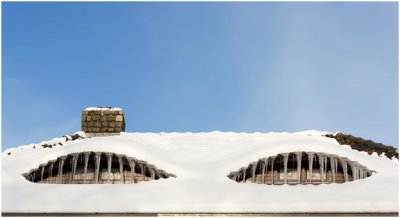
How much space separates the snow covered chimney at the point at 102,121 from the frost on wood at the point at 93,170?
430cm

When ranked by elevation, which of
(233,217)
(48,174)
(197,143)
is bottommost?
(233,217)

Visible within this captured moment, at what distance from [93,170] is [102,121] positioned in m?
4.77

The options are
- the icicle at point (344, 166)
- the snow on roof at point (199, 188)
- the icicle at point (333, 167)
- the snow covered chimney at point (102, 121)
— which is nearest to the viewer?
the snow on roof at point (199, 188)

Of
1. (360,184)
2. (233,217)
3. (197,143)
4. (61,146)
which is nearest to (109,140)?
(61,146)

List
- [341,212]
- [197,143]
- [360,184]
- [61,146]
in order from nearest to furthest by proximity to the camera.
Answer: [341,212] < [360,184] < [61,146] < [197,143]

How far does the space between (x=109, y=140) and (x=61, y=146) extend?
4.75 ft

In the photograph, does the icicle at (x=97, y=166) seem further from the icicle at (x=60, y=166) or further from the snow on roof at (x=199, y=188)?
the icicle at (x=60, y=166)

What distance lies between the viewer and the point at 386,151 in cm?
1912

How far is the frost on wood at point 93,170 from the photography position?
18.0 meters

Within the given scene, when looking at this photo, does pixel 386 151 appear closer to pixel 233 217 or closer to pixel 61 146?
pixel 233 217

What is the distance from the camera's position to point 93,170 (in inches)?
723

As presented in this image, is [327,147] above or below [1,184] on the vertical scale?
above

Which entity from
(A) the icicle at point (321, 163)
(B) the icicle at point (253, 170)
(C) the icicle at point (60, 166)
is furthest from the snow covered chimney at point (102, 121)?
(A) the icicle at point (321, 163)

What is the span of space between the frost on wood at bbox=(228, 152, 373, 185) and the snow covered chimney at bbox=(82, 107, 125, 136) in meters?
6.89
